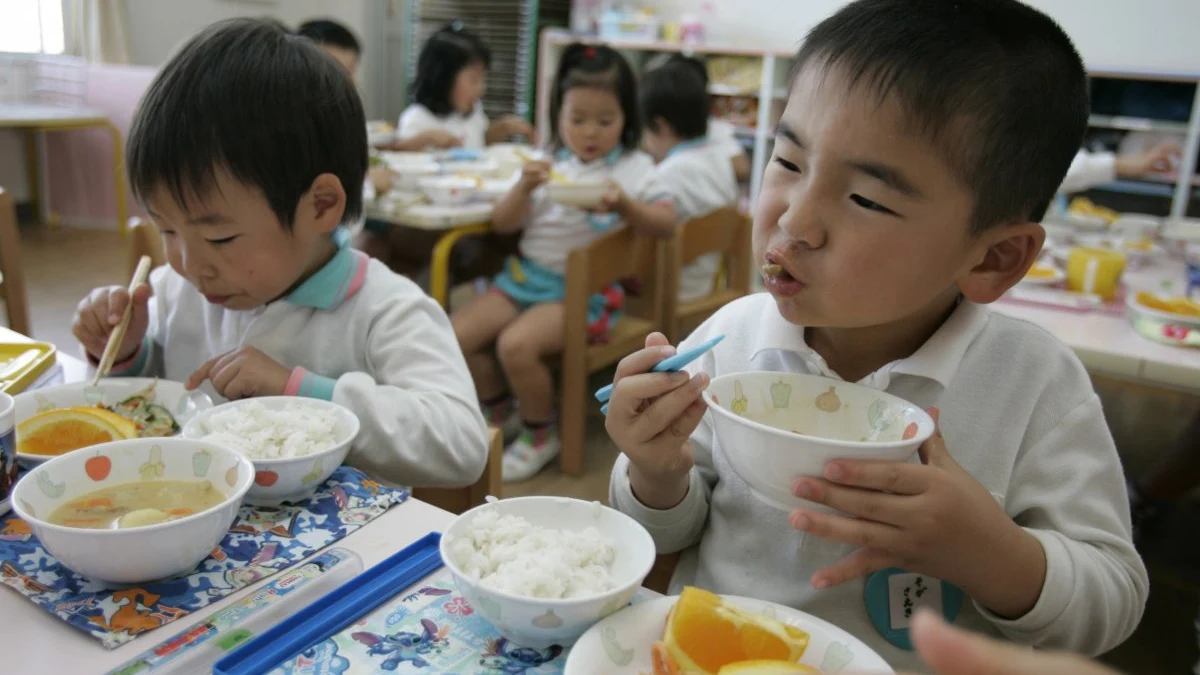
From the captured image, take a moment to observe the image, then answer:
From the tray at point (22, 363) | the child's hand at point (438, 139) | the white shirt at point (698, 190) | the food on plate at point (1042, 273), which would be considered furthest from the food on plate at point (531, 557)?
the child's hand at point (438, 139)

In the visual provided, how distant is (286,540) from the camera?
0.76 meters

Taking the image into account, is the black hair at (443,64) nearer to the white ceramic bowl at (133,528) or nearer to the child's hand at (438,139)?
the child's hand at (438,139)

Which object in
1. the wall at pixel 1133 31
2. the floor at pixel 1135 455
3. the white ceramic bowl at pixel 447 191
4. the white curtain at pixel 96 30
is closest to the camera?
the floor at pixel 1135 455

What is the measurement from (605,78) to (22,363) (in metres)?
2.03

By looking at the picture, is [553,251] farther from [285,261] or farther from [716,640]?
[716,640]

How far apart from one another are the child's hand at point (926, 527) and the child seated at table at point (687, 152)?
7.65ft

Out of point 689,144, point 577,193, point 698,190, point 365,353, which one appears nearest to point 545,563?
point 365,353

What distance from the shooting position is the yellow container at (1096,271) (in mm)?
1921

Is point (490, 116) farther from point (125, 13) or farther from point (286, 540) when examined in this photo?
point (286, 540)

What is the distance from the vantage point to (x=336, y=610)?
25.4 inches

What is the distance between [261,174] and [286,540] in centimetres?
54

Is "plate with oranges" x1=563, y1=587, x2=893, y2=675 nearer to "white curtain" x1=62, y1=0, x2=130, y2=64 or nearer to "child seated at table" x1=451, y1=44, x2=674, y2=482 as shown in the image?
"child seated at table" x1=451, y1=44, x2=674, y2=482

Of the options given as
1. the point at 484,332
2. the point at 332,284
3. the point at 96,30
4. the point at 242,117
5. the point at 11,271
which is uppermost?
the point at 96,30

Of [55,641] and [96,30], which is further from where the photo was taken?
[96,30]
